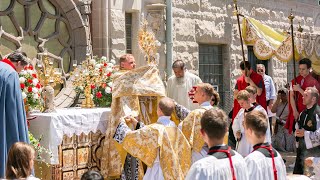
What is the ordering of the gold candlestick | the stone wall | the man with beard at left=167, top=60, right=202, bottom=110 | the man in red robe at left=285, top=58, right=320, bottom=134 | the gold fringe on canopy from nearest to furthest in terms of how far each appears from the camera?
the gold candlestick < the man with beard at left=167, top=60, right=202, bottom=110 < the man in red robe at left=285, top=58, right=320, bottom=134 < the stone wall < the gold fringe on canopy

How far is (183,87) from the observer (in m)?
9.87

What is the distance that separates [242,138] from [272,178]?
3.56 m

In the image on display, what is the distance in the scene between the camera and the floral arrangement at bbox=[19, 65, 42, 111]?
7320 millimetres

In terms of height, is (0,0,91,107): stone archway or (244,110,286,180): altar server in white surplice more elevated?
(0,0,91,107): stone archway

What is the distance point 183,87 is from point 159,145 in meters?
2.95

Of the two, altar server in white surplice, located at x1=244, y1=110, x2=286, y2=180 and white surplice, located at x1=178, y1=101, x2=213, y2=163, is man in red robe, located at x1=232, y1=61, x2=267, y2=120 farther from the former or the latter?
altar server in white surplice, located at x1=244, y1=110, x2=286, y2=180

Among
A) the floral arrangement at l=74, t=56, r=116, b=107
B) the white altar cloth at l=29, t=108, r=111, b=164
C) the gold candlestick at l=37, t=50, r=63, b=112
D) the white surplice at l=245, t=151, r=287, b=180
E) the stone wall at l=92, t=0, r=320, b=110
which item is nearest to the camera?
the white surplice at l=245, t=151, r=287, b=180

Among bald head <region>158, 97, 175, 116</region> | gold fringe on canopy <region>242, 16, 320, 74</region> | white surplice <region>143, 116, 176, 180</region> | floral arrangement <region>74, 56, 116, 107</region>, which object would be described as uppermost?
gold fringe on canopy <region>242, 16, 320, 74</region>

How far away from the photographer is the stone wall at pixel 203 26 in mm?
11422

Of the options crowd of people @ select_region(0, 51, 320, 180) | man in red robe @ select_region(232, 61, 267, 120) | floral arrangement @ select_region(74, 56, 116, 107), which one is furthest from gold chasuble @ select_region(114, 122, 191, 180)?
man in red robe @ select_region(232, 61, 267, 120)

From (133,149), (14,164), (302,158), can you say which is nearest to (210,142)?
(14,164)

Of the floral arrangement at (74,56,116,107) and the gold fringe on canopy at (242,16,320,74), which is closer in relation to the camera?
the floral arrangement at (74,56,116,107)

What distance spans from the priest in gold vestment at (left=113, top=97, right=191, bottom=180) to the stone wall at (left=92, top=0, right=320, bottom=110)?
14.1ft

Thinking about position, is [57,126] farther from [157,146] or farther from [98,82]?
[98,82]
